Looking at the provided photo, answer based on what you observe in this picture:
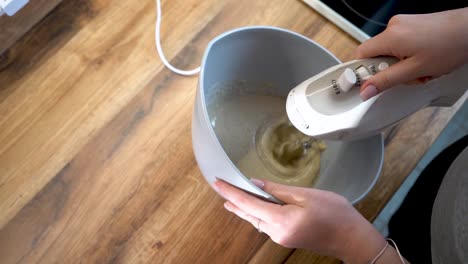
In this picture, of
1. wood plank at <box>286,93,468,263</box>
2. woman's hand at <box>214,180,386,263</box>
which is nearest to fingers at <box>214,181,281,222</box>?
woman's hand at <box>214,180,386,263</box>

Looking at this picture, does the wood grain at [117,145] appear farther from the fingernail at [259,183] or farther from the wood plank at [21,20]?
the fingernail at [259,183]

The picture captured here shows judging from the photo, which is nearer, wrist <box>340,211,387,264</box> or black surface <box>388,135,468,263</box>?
wrist <box>340,211,387,264</box>

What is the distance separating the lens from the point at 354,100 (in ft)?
1.50

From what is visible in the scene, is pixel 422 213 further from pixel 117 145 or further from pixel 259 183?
pixel 117 145

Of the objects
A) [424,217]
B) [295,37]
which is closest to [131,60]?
[295,37]

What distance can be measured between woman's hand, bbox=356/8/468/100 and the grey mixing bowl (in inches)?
4.8

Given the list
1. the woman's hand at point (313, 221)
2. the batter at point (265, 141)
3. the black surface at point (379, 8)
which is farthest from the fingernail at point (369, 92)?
the black surface at point (379, 8)

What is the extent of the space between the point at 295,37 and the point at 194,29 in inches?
9.7

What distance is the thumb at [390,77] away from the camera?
Result: 0.43 metres

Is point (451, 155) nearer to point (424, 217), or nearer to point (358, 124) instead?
point (424, 217)

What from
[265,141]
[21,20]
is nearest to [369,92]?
[265,141]

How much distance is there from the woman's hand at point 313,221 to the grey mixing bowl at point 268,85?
2 centimetres

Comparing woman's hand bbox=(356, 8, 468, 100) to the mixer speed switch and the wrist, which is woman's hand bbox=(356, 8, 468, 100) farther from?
the wrist

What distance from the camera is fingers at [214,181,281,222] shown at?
0.48m
